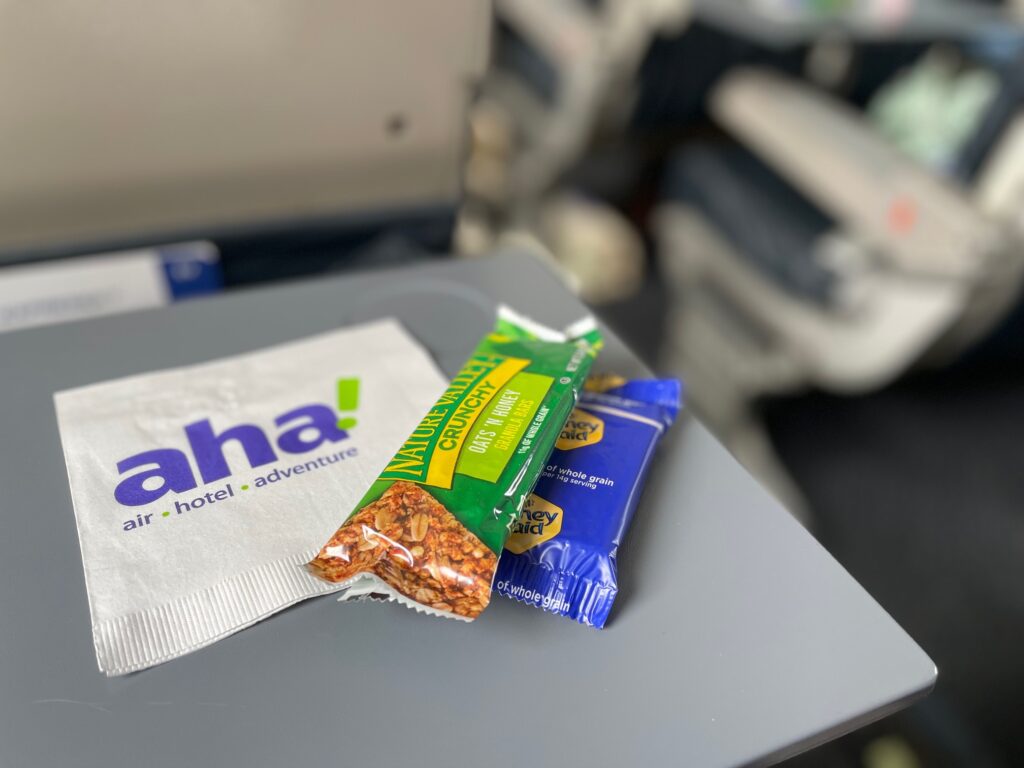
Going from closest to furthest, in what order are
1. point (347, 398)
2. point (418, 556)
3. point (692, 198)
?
point (418, 556)
point (347, 398)
point (692, 198)

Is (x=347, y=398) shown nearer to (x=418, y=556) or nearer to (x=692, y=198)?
(x=418, y=556)

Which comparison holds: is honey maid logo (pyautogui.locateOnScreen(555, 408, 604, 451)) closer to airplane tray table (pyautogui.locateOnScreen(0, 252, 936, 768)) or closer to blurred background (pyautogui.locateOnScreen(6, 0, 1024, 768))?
airplane tray table (pyautogui.locateOnScreen(0, 252, 936, 768))

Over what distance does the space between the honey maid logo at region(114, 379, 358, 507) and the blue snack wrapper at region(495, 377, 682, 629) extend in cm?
13

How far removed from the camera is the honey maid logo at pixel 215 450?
387mm

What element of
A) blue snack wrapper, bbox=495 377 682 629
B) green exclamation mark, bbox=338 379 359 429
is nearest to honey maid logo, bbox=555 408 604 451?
blue snack wrapper, bbox=495 377 682 629

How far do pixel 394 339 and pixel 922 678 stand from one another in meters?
0.35

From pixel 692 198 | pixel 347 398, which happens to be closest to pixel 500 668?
pixel 347 398

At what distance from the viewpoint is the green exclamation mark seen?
0.44 m

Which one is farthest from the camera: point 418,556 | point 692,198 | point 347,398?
point 692,198

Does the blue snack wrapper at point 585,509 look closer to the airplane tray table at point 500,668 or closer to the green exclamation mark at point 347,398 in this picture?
the airplane tray table at point 500,668

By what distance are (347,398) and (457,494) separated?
0.44 feet

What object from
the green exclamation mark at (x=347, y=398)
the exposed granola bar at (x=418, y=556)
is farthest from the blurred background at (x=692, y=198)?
the exposed granola bar at (x=418, y=556)

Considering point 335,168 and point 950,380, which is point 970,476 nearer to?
point 950,380

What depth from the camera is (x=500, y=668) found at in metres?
0.34
